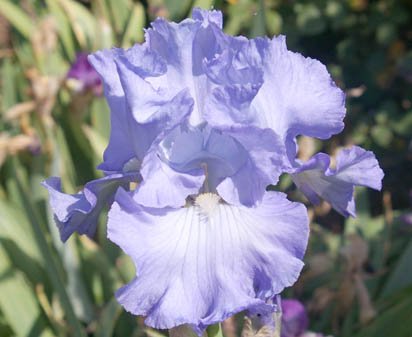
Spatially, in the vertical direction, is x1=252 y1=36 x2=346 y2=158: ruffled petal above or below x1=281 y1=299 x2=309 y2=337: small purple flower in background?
above

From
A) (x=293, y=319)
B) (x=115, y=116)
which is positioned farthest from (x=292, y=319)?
(x=115, y=116)

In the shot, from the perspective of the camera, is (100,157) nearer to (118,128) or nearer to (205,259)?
(118,128)

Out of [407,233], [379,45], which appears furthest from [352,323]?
[379,45]

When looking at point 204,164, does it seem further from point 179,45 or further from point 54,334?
point 54,334

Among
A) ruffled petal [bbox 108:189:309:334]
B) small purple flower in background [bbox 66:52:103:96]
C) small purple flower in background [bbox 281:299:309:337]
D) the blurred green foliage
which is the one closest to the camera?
ruffled petal [bbox 108:189:309:334]

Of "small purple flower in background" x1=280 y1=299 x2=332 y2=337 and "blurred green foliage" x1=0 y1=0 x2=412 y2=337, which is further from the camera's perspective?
"blurred green foliage" x1=0 y1=0 x2=412 y2=337

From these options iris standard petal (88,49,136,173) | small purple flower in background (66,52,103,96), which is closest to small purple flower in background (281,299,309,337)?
iris standard petal (88,49,136,173)

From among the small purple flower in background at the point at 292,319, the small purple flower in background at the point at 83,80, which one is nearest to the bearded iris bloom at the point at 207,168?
the small purple flower in background at the point at 292,319

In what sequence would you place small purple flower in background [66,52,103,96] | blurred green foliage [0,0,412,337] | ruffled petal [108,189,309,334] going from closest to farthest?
1. ruffled petal [108,189,309,334]
2. blurred green foliage [0,0,412,337]
3. small purple flower in background [66,52,103,96]

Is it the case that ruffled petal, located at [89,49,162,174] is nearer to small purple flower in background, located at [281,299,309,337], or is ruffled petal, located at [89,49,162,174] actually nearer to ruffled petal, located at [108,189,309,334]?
ruffled petal, located at [108,189,309,334]
